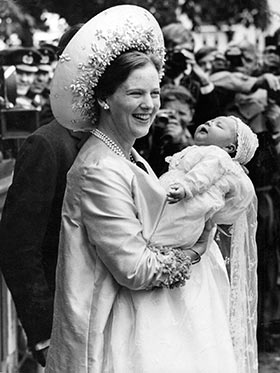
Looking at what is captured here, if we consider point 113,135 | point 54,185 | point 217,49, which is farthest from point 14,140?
point 113,135

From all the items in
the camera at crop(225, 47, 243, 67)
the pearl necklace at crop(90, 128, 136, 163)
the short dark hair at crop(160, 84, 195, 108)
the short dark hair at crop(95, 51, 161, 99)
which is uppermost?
the short dark hair at crop(95, 51, 161, 99)

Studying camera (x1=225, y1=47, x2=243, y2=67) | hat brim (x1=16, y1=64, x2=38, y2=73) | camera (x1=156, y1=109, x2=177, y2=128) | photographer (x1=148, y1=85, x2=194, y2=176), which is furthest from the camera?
camera (x1=225, y1=47, x2=243, y2=67)

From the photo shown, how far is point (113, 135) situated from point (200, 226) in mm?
351

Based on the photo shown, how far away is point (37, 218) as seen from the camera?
346 cm

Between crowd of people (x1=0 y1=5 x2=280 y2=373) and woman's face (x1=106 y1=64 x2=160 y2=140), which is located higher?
woman's face (x1=106 y1=64 x2=160 y2=140)

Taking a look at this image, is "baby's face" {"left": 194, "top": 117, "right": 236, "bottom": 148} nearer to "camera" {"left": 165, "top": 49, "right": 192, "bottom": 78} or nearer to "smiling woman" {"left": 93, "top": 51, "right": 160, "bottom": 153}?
"smiling woman" {"left": 93, "top": 51, "right": 160, "bottom": 153}

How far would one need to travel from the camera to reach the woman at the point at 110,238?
2584mm

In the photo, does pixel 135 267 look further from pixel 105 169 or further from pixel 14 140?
pixel 14 140

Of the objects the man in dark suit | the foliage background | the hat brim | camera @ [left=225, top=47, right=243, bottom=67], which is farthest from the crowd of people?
camera @ [left=225, top=47, right=243, bottom=67]

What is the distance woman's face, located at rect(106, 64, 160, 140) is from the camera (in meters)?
2.61

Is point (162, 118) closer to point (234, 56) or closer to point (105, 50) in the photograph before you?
point (234, 56)

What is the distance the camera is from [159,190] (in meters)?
2.64

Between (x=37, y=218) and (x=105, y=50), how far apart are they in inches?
39.2

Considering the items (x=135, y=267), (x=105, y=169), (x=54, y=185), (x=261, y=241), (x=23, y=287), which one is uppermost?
(x=105, y=169)
